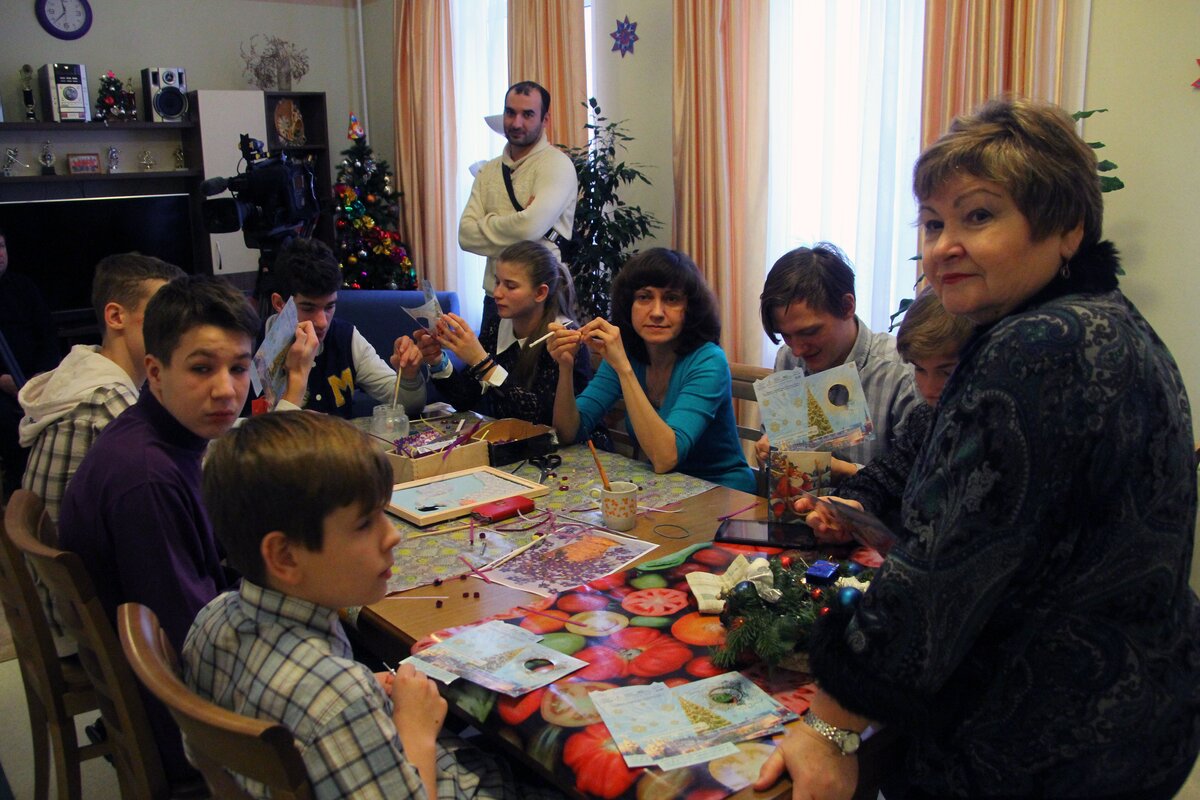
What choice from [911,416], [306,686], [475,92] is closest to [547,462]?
[911,416]

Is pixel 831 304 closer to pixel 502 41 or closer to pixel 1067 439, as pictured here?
pixel 1067 439

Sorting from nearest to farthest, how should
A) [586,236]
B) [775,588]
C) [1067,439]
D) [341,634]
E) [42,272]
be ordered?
[1067,439], [341,634], [775,588], [586,236], [42,272]

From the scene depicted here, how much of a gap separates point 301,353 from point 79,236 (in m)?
4.21

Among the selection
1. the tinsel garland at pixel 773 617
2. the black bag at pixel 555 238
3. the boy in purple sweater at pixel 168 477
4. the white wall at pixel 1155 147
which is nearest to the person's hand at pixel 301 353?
the boy in purple sweater at pixel 168 477

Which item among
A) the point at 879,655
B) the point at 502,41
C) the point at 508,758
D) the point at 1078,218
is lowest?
the point at 508,758

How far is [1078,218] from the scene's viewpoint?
1007mm

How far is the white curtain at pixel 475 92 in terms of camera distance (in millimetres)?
5738

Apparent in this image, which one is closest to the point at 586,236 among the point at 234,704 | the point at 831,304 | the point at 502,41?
the point at 502,41

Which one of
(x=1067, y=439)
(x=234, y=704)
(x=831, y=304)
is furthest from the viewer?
(x=831, y=304)

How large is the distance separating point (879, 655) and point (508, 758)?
0.77 m

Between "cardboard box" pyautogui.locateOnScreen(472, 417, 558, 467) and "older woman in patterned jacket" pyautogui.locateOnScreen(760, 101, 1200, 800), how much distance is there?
4.53 ft

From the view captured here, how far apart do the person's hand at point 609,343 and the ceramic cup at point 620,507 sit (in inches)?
24.4

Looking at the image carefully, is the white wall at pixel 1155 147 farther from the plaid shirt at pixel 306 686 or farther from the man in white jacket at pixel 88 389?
the man in white jacket at pixel 88 389

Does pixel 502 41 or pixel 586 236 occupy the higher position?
pixel 502 41
